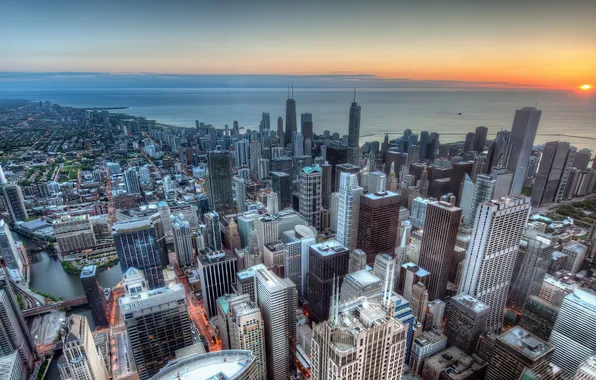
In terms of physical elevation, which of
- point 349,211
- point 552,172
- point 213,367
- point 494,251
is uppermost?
point 213,367

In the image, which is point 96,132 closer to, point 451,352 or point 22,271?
point 22,271

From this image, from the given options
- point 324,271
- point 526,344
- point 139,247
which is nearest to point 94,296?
point 139,247

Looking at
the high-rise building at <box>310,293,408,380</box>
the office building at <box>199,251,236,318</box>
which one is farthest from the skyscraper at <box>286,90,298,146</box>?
the high-rise building at <box>310,293,408,380</box>

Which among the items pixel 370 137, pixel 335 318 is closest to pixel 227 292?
pixel 335 318

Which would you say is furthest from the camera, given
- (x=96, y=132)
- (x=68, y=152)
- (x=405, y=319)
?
(x=96, y=132)

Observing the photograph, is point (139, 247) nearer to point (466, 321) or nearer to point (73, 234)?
point (73, 234)
